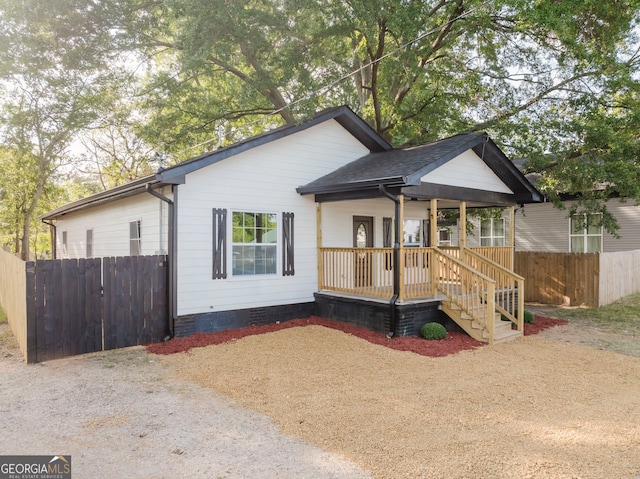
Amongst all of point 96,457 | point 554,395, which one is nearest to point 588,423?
point 554,395

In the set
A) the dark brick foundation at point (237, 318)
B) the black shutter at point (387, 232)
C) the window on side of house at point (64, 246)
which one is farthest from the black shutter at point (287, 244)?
the window on side of house at point (64, 246)

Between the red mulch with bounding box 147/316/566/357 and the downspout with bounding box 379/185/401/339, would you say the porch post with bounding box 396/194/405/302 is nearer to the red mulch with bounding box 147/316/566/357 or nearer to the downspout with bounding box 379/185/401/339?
the downspout with bounding box 379/185/401/339

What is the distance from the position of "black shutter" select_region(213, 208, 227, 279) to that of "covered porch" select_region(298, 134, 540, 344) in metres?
2.05

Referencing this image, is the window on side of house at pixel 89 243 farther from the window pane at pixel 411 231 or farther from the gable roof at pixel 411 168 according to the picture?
the window pane at pixel 411 231

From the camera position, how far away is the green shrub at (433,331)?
26.1ft

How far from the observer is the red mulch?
7.33m

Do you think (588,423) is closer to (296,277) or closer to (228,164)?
(296,277)

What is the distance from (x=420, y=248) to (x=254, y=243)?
138 inches

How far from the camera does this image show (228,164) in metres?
8.60

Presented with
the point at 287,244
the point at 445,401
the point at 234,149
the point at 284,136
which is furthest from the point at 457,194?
the point at 445,401

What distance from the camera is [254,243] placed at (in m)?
9.02

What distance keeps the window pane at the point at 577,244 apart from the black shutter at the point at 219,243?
14.8 m

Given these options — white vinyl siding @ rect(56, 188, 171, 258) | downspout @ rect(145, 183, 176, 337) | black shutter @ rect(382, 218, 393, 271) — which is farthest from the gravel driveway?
black shutter @ rect(382, 218, 393, 271)

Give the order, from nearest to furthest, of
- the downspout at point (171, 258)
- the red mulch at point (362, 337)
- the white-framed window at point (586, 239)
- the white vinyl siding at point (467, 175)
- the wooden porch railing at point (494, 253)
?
the red mulch at point (362, 337)
the downspout at point (171, 258)
the white vinyl siding at point (467, 175)
the wooden porch railing at point (494, 253)
the white-framed window at point (586, 239)
